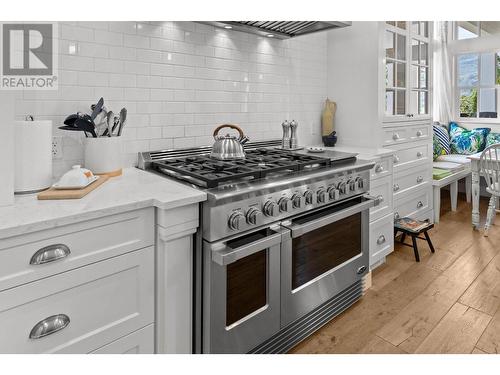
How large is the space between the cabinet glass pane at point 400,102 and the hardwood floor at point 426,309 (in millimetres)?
1229

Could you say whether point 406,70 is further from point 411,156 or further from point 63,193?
point 63,193

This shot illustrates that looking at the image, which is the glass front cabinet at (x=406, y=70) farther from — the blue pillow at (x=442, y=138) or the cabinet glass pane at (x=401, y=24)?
the blue pillow at (x=442, y=138)

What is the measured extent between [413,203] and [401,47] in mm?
1452

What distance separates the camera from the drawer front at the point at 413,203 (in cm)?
338

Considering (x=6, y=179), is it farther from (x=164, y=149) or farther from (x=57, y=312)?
(x=164, y=149)

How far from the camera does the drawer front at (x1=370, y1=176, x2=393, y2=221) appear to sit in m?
2.72

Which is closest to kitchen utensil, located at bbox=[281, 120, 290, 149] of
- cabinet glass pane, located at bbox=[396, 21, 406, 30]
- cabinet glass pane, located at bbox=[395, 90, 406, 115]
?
cabinet glass pane, located at bbox=[395, 90, 406, 115]

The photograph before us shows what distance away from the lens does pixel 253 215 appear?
5.49 ft

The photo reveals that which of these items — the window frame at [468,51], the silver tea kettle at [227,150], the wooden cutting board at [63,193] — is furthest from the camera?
the window frame at [468,51]

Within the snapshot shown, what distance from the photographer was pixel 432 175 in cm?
399

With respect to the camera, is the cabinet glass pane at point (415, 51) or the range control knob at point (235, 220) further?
the cabinet glass pane at point (415, 51)

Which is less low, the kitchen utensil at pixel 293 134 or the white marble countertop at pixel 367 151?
the kitchen utensil at pixel 293 134

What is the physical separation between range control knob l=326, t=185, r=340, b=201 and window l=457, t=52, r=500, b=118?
467cm

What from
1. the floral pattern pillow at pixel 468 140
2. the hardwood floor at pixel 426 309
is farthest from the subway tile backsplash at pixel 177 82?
the floral pattern pillow at pixel 468 140
